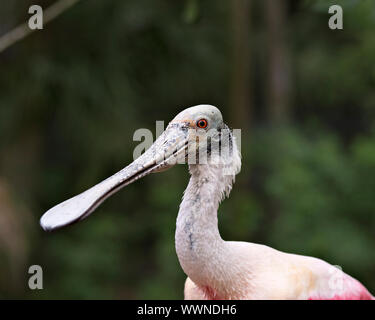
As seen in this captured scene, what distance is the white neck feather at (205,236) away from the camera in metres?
2.39

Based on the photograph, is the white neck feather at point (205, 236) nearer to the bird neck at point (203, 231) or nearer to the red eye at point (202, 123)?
→ the bird neck at point (203, 231)

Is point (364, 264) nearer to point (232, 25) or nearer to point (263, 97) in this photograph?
point (232, 25)

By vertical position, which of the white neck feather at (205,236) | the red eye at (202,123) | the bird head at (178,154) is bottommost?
the white neck feather at (205,236)

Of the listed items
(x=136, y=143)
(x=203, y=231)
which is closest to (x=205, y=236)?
(x=203, y=231)

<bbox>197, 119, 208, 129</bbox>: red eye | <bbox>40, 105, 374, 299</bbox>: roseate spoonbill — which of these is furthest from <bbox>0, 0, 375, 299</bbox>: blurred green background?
<bbox>197, 119, 208, 129</bbox>: red eye

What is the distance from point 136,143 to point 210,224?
16.7ft

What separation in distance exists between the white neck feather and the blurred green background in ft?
13.3

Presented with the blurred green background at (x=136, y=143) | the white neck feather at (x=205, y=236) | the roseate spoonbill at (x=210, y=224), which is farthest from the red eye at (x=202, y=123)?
the blurred green background at (x=136, y=143)

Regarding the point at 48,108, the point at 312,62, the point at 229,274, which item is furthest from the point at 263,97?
the point at 229,274

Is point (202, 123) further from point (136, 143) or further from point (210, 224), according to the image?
point (136, 143)

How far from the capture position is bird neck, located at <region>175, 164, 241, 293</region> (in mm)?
2393

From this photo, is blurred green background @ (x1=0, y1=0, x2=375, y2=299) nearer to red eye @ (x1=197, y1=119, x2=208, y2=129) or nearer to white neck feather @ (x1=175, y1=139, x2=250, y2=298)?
white neck feather @ (x1=175, y1=139, x2=250, y2=298)

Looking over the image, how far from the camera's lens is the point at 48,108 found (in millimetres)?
7254
